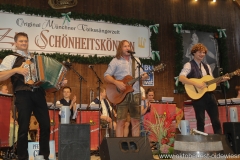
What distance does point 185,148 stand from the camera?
8.75 feet

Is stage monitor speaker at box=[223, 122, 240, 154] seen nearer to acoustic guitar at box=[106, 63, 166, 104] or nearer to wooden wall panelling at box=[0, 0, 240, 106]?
acoustic guitar at box=[106, 63, 166, 104]

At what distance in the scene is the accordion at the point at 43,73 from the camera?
11.6ft

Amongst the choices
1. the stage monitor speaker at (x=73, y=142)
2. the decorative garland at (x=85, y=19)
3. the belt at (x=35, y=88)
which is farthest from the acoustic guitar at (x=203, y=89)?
the decorative garland at (x=85, y=19)

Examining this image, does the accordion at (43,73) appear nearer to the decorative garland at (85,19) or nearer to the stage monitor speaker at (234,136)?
the stage monitor speaker at (234,136)

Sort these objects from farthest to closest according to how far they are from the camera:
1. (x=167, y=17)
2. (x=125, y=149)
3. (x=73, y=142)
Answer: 1. (x=167, y=17)
2. (x=125, y=149)
3. (x=73, y=142)

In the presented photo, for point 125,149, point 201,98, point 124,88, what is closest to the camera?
point 125,149

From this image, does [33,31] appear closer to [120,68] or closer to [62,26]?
[62,26]

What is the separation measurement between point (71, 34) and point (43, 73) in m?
4.42

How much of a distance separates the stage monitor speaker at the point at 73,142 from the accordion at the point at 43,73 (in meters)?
0.72

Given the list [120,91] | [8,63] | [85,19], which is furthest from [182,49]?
[8,63]

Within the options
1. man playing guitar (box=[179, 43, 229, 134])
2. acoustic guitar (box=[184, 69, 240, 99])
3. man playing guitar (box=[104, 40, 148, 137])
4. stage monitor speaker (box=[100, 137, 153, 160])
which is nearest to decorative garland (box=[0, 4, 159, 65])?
man playing guitar (box=[104, 40, 148, 137])

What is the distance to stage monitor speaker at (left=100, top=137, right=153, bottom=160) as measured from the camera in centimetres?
323

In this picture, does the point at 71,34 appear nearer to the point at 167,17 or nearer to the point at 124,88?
the point at 167,17

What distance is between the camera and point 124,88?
4277 millimetres
